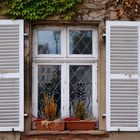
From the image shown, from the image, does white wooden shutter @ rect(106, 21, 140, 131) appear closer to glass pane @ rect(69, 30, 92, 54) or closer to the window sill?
the window sill

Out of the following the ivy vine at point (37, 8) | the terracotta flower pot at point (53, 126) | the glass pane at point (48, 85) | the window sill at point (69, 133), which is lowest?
the window sill at point (69, 133)

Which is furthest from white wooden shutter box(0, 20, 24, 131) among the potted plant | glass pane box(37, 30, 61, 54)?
glass pane box(37, 30, 61, 54)

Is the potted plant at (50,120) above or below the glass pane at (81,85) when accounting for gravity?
below

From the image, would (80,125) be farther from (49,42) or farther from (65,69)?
(49,42)

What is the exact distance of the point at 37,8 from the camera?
9086 millimetres

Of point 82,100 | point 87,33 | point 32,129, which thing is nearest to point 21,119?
point 32,129

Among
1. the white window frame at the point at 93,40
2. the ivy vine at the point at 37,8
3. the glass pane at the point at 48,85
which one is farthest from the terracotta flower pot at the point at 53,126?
the ivy vine at the point at 37,8

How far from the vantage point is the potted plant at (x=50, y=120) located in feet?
29.7

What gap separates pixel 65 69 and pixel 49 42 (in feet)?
1.47

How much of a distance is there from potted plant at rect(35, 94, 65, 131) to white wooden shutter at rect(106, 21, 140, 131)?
69cm

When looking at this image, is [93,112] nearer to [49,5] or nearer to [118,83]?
[118,83]

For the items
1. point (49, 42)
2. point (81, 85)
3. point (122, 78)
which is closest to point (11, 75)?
point (49, 42)

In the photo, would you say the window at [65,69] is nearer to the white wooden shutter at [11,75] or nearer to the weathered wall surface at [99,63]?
the weathered wall surface at [99,63]

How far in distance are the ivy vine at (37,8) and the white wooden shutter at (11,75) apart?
12 cm
